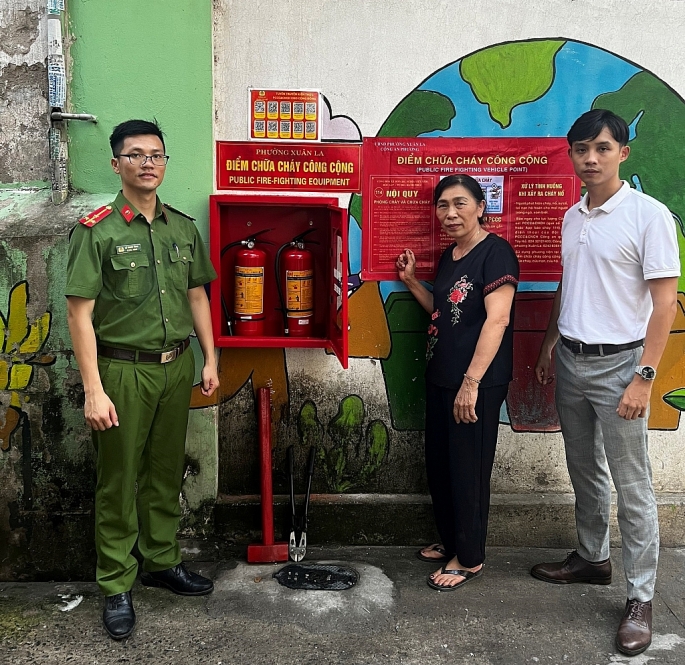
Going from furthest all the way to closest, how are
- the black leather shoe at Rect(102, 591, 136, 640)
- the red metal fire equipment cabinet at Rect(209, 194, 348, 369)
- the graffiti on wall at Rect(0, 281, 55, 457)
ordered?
the red metal fire equipment cabinet at Rect(209, 194, 348, 369) < the graffiti on wall at Rect(0, 281, 55, 457) < the black leather shoe at Rect(102, 591, 136, 640)

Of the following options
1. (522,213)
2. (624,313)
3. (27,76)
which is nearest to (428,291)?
(522,213)

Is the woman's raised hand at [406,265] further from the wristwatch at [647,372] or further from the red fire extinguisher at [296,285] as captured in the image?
the wristwatch at [647,372]

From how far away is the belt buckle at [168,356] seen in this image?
3295 millimetres

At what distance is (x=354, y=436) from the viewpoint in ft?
13.3

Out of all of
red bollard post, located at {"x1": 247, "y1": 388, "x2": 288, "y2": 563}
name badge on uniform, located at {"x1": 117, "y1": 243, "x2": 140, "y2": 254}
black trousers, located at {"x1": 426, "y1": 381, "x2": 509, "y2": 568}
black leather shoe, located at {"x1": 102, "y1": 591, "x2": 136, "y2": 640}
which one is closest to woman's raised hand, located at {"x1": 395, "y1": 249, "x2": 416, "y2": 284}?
black trousers, located at {"x1": 426, "y1": 381, "x2": 509, "y2": 568}

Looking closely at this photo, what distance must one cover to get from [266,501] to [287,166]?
170 cm

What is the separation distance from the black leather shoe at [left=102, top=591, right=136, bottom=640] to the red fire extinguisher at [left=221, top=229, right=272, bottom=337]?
136 centimetres

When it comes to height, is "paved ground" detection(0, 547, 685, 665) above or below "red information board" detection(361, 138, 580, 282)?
below

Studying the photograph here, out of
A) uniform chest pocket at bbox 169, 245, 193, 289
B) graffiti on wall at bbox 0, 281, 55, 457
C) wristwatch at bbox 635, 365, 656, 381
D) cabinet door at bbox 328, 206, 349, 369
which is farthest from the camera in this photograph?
graffiti on wall at bbox 0, 281, 55, 457

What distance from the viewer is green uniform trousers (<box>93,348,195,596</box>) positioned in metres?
3.23

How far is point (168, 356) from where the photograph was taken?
3322 mm

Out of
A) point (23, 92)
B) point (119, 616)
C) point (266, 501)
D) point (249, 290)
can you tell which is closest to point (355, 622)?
point (266, 501)

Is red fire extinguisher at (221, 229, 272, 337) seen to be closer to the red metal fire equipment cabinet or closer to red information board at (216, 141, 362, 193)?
the red metal fire equipment cabinet

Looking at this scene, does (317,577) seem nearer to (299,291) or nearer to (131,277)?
(299,291)
